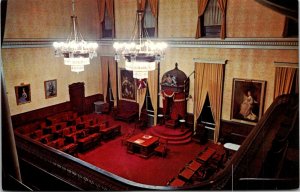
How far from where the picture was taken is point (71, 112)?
12.8 metres

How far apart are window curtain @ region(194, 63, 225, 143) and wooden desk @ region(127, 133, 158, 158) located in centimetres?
269

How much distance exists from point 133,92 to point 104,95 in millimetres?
2118

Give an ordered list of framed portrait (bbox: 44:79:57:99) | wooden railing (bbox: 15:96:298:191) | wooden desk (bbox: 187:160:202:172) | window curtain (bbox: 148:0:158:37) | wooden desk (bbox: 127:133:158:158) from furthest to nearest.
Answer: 1. framed portrait (bbox: 44:79:57:99)
2. window curtain (bbox: 148:0:158:37)
3. wooden desk (bbox: 127:133:158:158)
4. wooden desk (bbox: 187:160:202:172)
5. wooden railing (bbox: 15:96:298:191)

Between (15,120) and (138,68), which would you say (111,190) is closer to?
(138,68)

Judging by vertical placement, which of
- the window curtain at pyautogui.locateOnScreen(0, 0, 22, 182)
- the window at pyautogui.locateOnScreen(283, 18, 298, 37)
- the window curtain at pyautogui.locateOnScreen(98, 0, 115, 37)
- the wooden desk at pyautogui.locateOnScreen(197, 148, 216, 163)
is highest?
the window curtain at pyautogui.locateOnScreen(98, 0, 115, 37)

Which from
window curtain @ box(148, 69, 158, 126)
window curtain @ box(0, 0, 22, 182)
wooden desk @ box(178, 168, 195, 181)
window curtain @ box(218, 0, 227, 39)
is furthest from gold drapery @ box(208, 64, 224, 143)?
window curtain @ box(0, 0, 22, 182)

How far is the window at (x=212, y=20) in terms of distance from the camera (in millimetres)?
10375

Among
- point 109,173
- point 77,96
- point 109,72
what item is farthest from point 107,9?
point 109,173

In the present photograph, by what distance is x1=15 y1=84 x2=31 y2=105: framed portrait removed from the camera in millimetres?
10703

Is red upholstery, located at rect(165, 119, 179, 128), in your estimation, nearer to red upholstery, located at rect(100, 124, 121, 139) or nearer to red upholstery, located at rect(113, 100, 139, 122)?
red upholstery, located at rect(100, 124, 121, 139)

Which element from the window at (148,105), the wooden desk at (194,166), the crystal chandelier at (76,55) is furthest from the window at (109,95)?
the wooden desk at (194,166)

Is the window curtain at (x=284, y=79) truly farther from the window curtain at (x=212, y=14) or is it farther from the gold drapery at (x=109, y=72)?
the gold drapery at (x=109, y=72)

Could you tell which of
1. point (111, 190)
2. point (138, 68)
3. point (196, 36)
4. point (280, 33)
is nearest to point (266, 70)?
point (280, 33)

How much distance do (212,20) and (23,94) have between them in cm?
856
